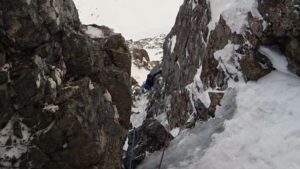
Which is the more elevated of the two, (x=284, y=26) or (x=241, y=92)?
(x=284, y=26)

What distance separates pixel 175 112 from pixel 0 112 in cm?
1123

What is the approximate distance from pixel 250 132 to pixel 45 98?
272 inches

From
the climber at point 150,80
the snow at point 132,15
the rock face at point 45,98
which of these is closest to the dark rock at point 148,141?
the rock face at point 45,98

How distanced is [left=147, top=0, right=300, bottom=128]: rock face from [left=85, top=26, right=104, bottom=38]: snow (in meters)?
4.88

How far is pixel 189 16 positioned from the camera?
76.4 feet

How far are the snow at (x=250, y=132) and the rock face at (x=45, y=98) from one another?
3372mm

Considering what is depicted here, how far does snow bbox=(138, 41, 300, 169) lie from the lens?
1366cm

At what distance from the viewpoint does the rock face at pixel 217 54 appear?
16.2 meters

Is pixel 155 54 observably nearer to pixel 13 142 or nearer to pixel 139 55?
pixel 139 55

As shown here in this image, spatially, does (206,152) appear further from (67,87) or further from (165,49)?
(165,49)

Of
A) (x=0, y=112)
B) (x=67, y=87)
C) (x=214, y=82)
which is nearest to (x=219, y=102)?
(x=214, y=82)

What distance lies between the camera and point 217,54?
17.9 meters

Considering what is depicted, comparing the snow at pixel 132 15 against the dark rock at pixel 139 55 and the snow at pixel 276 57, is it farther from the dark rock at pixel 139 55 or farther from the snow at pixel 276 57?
the snow at pixel 276 57

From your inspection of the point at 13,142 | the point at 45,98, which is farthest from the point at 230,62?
the point at 13,142
